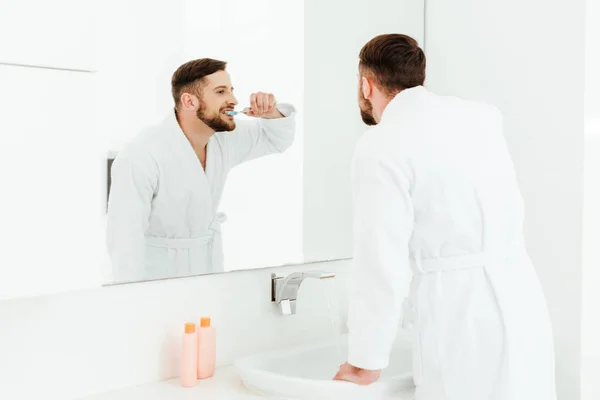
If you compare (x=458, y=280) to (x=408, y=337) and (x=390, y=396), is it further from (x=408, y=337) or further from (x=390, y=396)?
(x=408, y=337)

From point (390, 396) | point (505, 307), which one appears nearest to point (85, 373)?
point (390, 396)

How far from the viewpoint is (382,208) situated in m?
1.55

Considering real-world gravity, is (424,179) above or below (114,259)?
above

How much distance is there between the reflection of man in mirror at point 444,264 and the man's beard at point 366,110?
0.26m

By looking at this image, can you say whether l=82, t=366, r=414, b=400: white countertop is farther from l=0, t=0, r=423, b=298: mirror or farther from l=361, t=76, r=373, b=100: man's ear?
l=361, t=76, r=373, b=100: man's ear

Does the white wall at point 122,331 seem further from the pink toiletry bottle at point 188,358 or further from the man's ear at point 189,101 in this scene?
the man's ear at point 189,101

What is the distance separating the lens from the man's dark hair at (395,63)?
178cm

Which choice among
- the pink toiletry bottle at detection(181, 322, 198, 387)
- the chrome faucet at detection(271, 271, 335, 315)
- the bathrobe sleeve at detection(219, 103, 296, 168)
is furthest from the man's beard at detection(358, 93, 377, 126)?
the pink toiletry bottle at detection(181, 322, 198, 387)

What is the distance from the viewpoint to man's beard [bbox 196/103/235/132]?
1890 mm

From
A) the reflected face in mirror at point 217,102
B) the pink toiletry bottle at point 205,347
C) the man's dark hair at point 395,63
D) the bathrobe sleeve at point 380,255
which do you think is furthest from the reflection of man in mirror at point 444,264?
the reflected face in mirror at point 217,102

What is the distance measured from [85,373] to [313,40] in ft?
3.88

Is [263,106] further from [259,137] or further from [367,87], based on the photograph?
[367,87]

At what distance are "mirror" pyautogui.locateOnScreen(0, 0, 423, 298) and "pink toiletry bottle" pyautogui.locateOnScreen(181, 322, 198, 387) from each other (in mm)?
160

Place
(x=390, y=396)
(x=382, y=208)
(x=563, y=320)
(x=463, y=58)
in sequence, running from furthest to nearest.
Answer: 1. (x=463, y=58)
2. (x=563, y=320)
3. (x=390, y=396)
4. (x=382, y=208)
